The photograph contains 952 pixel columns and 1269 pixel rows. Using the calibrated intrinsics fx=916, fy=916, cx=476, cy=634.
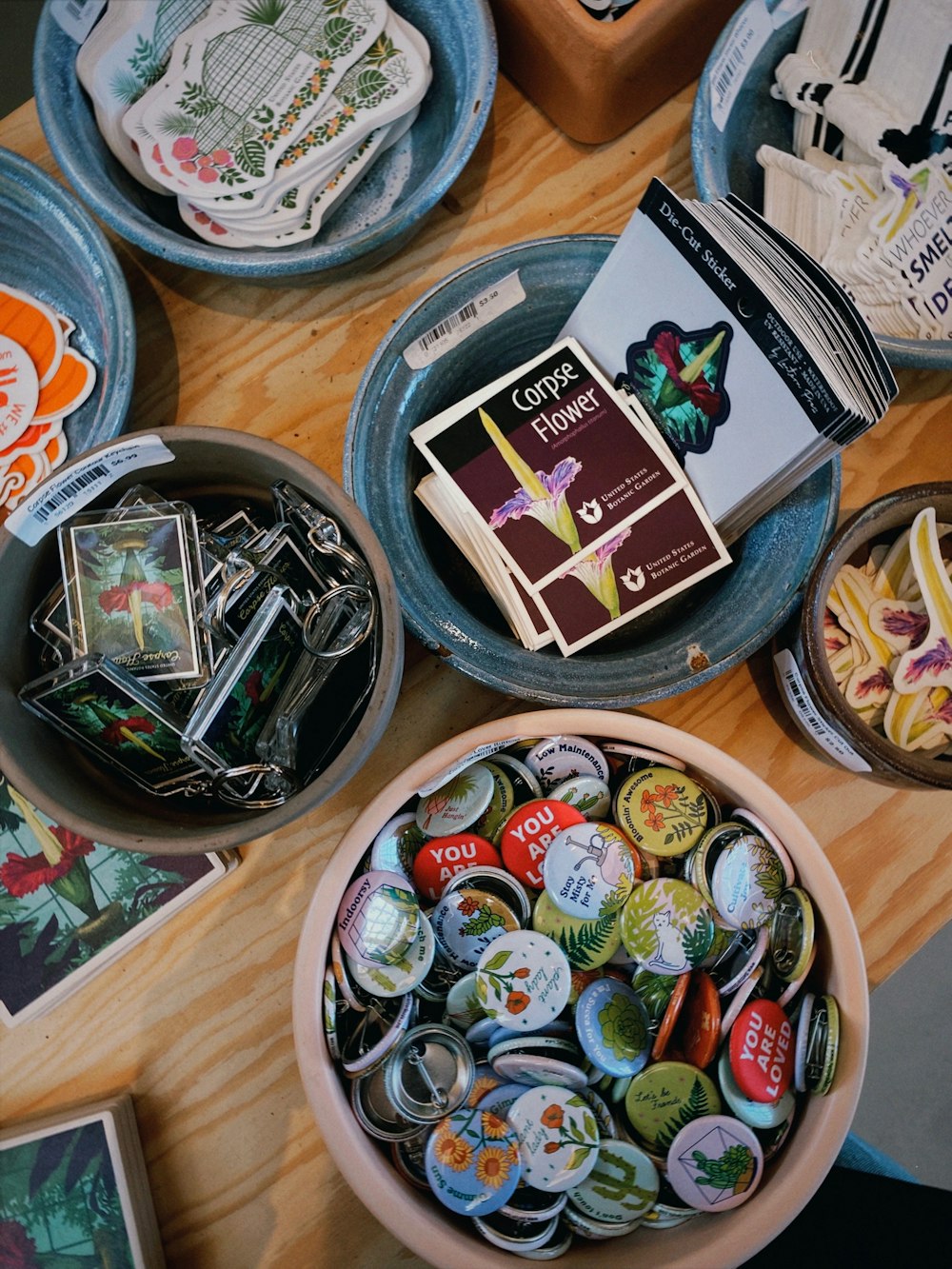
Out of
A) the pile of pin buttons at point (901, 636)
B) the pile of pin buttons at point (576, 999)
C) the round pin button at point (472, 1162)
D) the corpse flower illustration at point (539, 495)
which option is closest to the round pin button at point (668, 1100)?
the pile of pin buttons at point (576, 999)

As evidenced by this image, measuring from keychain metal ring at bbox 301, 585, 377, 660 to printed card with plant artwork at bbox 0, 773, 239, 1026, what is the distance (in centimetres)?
26

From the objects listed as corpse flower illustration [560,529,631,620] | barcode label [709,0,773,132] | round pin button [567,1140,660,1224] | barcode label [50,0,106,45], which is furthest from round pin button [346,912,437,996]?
barcode label [50,0,106,45]

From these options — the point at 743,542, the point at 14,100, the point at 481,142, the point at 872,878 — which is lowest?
the point at 872,878

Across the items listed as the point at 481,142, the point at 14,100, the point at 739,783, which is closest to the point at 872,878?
the point at 739,783

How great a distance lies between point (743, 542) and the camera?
85 cm

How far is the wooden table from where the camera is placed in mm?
870

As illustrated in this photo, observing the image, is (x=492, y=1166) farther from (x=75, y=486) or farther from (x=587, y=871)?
(x=75, y=486)

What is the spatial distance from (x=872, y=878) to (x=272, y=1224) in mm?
663

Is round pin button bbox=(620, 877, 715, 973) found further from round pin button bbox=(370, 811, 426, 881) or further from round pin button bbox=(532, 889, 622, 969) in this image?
round pin button bbox=(370, 811, 426, 881)

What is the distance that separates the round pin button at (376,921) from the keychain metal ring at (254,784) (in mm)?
100

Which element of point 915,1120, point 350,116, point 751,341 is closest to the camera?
point 751,341

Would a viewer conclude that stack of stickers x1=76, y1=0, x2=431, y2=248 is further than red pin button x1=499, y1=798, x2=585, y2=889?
Yes

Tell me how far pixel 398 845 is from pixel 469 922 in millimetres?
93

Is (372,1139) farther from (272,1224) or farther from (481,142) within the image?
(481,142)
